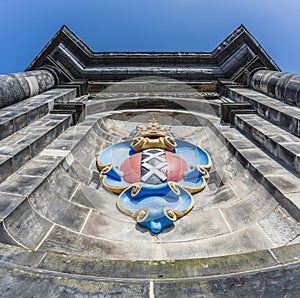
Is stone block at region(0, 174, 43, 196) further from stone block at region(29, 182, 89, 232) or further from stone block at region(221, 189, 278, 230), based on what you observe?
stone block at region(221, 189, 278, 230)

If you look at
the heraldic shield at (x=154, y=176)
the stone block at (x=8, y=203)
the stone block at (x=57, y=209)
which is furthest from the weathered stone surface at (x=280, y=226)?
the stone block at (x=8, y=203)

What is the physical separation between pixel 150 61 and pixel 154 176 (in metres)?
6.81

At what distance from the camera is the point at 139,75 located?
906 centimetres

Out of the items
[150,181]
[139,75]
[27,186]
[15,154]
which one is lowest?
[150,181]

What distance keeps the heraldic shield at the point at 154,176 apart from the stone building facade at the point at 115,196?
157mm

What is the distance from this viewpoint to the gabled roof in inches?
348

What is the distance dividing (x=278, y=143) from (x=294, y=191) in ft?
4.00

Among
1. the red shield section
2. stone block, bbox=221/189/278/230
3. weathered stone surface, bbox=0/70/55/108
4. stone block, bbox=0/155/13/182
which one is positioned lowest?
stone block, bbox=221/189/278/230

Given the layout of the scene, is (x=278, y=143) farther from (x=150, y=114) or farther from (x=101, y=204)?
(x=150, y=114)

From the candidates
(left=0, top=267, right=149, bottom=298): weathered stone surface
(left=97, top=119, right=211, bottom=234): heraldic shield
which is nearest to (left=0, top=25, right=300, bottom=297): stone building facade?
(left=0, top=267, right=149, bottom=298): weathered stone surface

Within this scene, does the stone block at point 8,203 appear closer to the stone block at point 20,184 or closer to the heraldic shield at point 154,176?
the stone block at point 20,184

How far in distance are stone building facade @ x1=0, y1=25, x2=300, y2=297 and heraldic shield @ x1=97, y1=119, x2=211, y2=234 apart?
157 mm

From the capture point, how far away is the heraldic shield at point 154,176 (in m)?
3.27

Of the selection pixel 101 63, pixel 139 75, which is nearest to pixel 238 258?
pixel 139 75
